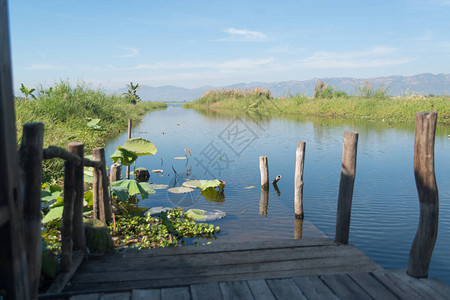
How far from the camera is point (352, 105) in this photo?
28.3 metres

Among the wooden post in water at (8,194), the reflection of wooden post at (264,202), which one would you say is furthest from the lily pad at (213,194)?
the wooden post in water at (8,194)

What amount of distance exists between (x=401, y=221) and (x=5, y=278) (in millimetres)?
6724

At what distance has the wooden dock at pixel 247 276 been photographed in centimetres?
282

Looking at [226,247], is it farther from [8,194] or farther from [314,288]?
[8,194]

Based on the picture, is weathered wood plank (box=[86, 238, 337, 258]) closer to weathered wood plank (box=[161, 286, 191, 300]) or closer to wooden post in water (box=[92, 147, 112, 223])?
weathered wood plank (box=[161, 286, 191, 300])

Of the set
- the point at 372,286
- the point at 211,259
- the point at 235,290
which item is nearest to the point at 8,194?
the point at 235,290

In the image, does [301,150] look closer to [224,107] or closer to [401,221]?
[401,221]

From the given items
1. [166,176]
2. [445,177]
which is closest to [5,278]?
[166,176]

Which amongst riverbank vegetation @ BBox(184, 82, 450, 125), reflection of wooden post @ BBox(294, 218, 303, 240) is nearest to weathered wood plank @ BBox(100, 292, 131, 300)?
reflection of wooden post @ BBox(294, 218, 303, 240)

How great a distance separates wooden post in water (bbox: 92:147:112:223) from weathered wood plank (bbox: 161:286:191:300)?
252cm

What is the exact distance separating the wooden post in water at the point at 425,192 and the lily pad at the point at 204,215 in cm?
375

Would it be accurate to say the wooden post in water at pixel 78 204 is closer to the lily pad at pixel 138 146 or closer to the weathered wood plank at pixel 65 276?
the weathered wood plank at pixel 65 276

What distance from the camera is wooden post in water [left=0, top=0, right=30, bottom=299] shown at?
1488 millimetres

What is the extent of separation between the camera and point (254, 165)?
11.5m
